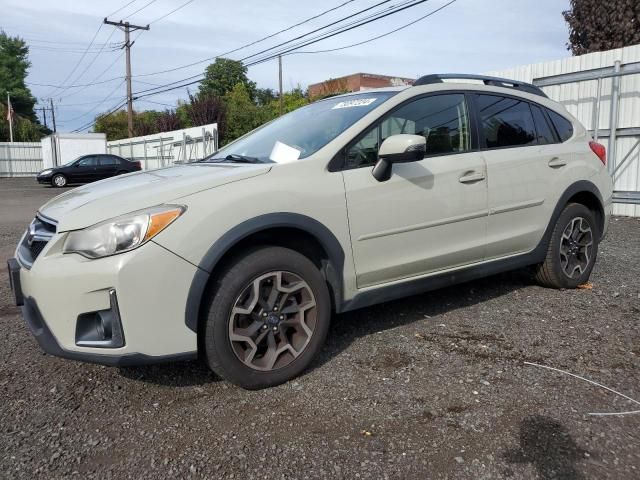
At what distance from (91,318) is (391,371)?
1.68m

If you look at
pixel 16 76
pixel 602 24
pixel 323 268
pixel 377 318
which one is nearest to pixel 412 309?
pixel 377 318

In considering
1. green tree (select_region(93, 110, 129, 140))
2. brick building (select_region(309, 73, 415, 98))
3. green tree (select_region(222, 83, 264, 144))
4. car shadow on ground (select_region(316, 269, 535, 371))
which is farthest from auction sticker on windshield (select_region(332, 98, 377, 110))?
green tree (select_region(93, 110, 129, 140))

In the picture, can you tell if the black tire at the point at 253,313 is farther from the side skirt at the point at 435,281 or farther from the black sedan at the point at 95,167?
the black sedan at the point at 95,167

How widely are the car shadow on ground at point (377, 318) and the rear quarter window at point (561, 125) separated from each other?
1.22 m

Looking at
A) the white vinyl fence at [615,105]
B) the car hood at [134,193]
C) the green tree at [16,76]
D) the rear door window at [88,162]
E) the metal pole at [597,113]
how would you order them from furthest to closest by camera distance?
the green tree at [16,76]
the rear door window at [88,162]
the metal pole at [597,113]
the white vinyl fence at [615,105]
the car hood at [134,193]

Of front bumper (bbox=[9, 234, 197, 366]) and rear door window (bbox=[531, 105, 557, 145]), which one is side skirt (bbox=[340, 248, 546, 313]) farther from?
front bumper (bbox=[9, 234, 197, 366])

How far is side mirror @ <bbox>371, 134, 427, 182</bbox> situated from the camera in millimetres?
3230

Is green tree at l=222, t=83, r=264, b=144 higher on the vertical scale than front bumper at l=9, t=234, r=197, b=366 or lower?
higher

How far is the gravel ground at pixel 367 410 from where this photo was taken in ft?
7.70

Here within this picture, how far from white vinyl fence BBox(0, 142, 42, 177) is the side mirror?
3837 cm

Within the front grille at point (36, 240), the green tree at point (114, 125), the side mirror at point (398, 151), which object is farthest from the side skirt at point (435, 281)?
the green tree at point (114, 125)

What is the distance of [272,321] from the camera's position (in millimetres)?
3020

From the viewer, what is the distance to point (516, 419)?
2.68m

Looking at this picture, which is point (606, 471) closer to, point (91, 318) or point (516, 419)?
point (516, 419)
